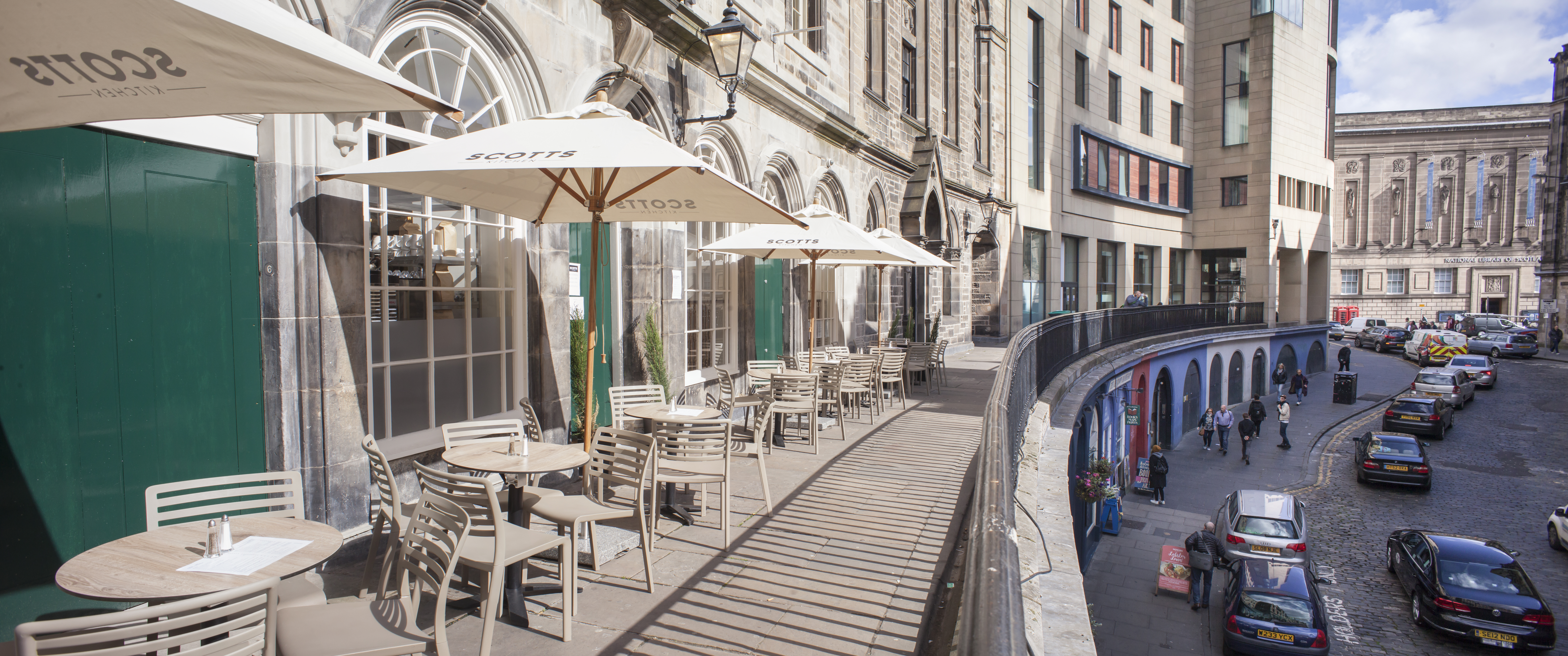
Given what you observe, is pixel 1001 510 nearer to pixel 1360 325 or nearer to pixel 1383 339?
pixel 1383 339

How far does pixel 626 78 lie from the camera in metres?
7.57

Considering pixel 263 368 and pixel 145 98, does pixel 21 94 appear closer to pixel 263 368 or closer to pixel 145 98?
pixel 145 98

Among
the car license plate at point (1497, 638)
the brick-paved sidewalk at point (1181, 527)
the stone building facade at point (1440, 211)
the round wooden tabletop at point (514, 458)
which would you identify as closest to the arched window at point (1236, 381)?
the brick-paved sidewalk at point (1181, 527)

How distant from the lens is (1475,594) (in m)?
11.6

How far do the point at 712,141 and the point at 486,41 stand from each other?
3837 millimetres

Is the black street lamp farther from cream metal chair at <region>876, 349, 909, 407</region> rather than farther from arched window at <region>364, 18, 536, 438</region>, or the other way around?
cream metal chair at <region>876, 349, 909, 407</region>

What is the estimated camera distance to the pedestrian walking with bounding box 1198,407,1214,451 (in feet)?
79.2

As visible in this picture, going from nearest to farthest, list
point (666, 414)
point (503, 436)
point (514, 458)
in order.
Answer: point (514, 458) → point (503, 436) → point (666, 414)

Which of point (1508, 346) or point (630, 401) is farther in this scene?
point (1508, 346)

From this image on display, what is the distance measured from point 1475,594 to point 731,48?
13455mm

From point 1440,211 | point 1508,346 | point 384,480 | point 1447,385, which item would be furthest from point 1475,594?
point 1440,211

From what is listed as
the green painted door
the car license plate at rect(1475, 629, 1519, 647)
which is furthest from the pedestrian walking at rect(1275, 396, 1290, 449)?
the green painted door

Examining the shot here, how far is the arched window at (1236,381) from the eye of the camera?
2991cm

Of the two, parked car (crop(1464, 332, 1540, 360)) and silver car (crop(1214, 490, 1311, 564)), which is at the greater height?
parked car (crop(1464, 332, 1540, 360))
